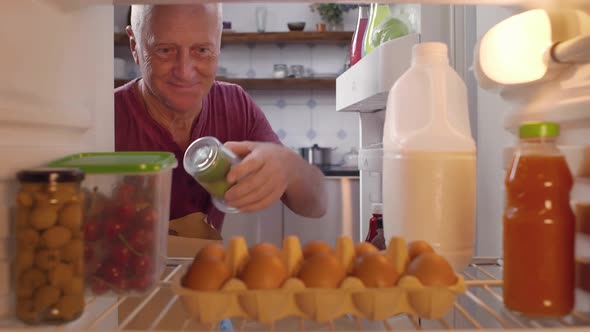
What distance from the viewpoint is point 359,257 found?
1.90 ft

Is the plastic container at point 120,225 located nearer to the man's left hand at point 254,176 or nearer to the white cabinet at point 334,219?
the man's left hand at point 254,176

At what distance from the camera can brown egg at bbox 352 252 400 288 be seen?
53cm

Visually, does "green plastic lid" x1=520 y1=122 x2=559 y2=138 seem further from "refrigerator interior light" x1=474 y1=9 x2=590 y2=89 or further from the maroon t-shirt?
the maroon t-shirt

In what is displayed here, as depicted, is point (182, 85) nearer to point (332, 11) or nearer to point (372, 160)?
point (372, 160)

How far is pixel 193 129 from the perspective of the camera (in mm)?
1576

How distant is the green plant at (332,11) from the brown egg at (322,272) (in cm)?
313

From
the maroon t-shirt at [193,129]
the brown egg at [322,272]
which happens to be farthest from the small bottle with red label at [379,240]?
the brown egg at [322,272]

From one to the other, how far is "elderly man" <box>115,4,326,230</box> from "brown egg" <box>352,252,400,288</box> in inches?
24.3

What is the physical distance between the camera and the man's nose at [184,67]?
1406 millimetres

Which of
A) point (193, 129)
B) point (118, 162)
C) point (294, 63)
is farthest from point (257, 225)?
point (118, 162)

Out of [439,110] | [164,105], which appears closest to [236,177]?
[439,110]

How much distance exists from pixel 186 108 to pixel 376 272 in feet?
3.58

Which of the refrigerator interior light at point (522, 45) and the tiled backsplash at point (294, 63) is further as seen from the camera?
the tiled backsplash at point (294, 63)

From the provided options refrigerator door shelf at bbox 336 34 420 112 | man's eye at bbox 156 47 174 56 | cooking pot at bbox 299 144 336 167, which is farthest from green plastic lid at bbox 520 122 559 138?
cooking pot at bbox 299 144 336 167
